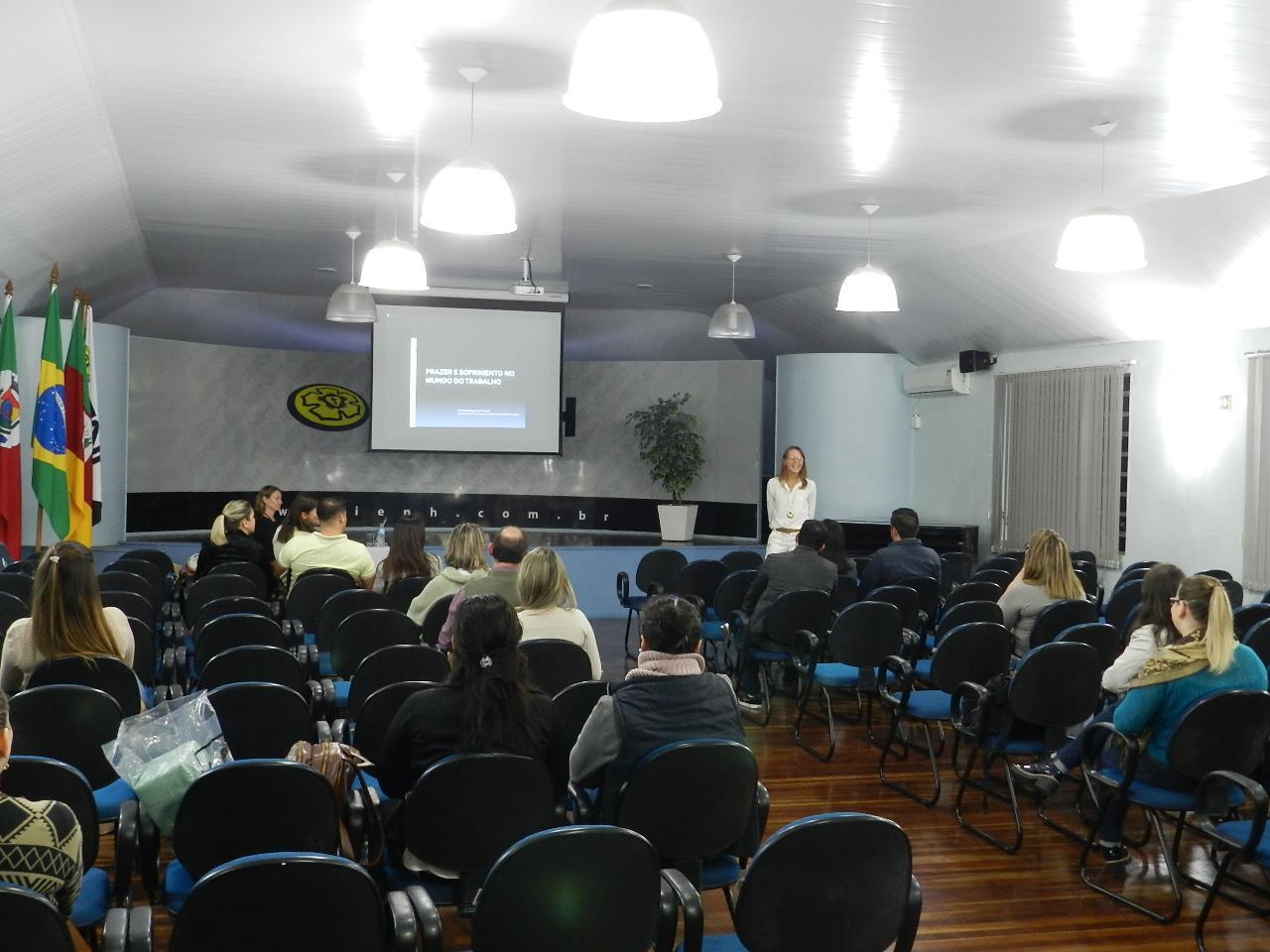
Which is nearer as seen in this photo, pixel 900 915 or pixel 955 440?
pixel 900 915

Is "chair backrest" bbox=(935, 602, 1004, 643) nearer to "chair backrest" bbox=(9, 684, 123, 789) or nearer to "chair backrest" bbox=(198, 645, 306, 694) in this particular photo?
"chair backrest" bbox=(198, 645, 306, 694)

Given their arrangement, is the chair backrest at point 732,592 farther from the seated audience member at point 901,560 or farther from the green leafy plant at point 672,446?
the green leafy plant at point 672,446

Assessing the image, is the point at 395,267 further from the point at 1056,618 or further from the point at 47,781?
the point at 47,781

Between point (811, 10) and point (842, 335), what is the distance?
964 centimetres

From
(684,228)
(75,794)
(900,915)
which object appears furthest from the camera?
(684,228)

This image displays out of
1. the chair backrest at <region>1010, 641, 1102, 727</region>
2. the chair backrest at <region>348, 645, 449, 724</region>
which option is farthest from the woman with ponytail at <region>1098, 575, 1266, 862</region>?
the chair backrest at <region>348, 645, 449, 724</region>

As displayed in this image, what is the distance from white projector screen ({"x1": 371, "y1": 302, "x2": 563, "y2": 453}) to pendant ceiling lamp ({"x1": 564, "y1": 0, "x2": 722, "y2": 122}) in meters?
10.0

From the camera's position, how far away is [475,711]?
142 inches

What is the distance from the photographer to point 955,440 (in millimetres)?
13422

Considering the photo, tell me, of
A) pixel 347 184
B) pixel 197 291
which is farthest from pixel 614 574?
pixel 197 291

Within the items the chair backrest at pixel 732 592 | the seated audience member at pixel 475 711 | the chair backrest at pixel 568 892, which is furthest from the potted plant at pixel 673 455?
the chair backrest at pixel 568 892

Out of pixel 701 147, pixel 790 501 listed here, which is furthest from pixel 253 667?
pixel 790 501

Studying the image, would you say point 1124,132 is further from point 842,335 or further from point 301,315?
point 301,315

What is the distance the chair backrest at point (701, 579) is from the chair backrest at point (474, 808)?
6.04 m
